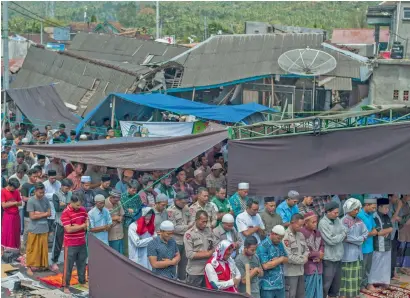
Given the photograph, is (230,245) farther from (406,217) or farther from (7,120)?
(7,120)

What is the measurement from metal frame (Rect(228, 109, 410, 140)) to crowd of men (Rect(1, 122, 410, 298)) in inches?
→ 32.6

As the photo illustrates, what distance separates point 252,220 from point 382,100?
14593mm

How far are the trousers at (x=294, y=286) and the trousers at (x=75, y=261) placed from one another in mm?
2964

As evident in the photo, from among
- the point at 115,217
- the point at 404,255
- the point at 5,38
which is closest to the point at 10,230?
the point at 115,217

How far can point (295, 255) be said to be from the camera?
887cm

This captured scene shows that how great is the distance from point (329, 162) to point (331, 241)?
1.46m

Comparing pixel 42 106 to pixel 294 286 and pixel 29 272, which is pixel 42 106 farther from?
pixel 294 286

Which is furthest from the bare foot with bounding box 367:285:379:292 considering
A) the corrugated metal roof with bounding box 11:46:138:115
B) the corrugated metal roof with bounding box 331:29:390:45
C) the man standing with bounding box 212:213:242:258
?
the corrugated metal roof with bounding box 331:29:390:45

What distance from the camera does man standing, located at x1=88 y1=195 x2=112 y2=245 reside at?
32.0 ft

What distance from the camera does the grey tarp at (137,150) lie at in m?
11.2

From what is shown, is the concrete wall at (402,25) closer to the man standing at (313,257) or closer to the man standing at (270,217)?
the man standing at (270,217)

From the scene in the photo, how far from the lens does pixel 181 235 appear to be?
32.3ft

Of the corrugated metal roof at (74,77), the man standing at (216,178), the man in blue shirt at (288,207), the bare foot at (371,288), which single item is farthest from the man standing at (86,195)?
the corrugated metal roof at (74,77)

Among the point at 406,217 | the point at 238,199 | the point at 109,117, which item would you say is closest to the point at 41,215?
the point at 238,199
